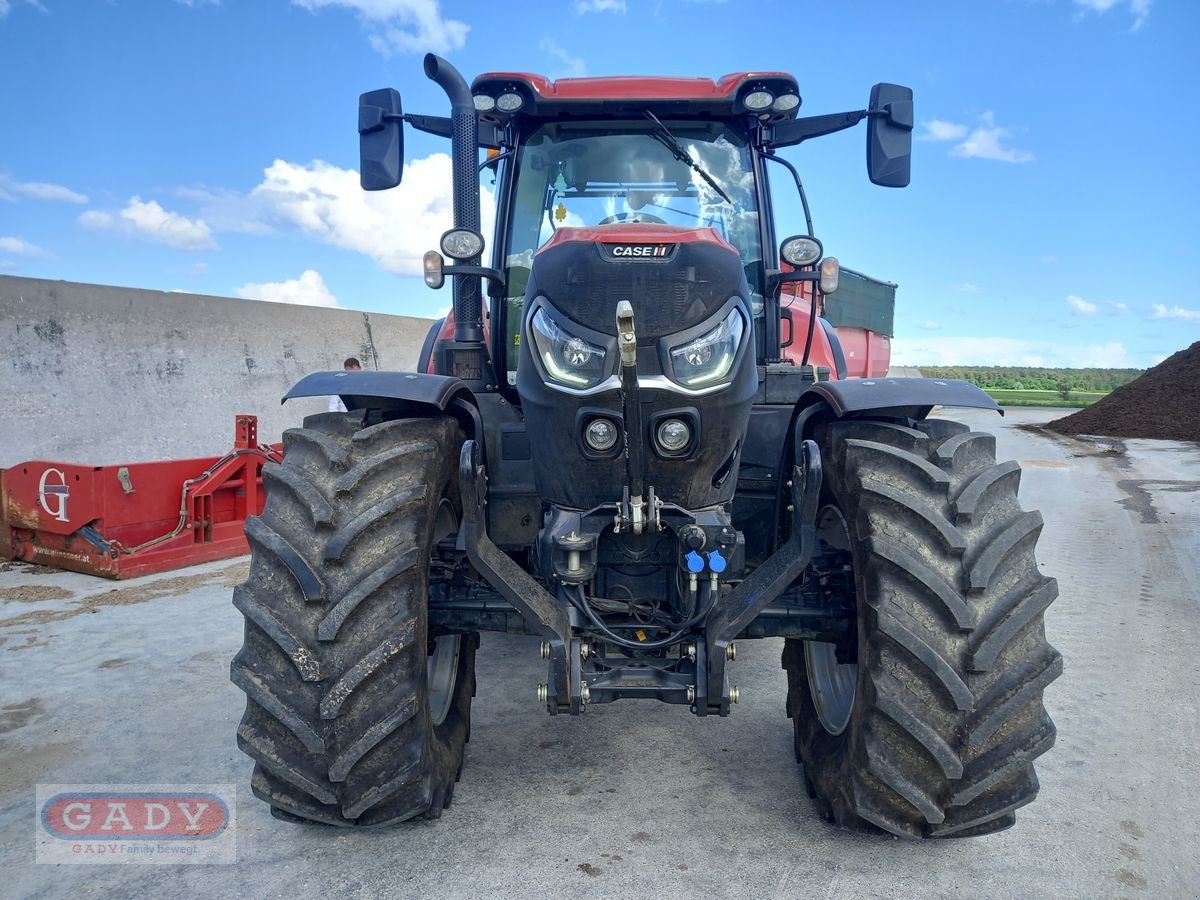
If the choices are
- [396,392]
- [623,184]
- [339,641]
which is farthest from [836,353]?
[339,641]

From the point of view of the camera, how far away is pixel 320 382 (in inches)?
119

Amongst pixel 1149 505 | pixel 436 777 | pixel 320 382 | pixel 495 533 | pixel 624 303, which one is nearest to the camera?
pixel 624 303

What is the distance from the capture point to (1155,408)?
19.5 meters

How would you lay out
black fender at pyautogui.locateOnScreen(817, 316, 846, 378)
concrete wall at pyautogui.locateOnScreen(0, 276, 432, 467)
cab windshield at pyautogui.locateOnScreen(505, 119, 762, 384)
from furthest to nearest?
concrete wall at pyautogui.locateOnScreen(0, 276, 432, 467)
black fender at pyautogui.locateOnScreen(817, 316, 846, 378)
cab windshield at pyautogui.locateOnScreen(505, 119, 762, 384)

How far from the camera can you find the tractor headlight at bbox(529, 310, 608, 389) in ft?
8.70

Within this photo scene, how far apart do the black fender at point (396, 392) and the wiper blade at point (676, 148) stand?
4.57 feet

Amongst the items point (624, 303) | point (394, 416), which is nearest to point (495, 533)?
point (394, 416)

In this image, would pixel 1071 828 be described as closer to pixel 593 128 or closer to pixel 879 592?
pixel 879 592

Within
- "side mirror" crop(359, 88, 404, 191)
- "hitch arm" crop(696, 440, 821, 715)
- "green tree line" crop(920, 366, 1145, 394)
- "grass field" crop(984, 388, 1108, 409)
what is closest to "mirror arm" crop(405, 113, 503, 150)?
"side mirror" crop(359, 88, 404, 191)

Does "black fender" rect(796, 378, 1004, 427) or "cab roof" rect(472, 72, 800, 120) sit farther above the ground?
"cab roof" rect(472, 72, 800, 120)

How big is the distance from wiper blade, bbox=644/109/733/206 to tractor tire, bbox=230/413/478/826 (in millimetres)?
1799

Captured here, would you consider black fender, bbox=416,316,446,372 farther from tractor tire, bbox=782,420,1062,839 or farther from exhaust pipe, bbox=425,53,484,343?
tractor tire, bbox=782,420,1062,839

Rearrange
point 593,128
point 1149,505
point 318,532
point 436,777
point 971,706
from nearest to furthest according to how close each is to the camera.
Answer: point 971,706 → point 318,532 → point 436,777 → point 593,128 → point 1149,505

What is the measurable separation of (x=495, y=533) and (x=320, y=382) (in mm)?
873
